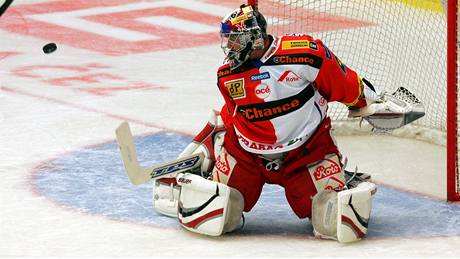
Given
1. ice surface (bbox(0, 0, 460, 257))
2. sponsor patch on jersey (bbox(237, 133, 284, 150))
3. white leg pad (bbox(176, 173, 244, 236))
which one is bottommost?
ice surface (bbox(0, 0, 460, 257))

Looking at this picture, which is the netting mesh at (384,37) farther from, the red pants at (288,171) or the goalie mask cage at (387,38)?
the red pants at (288,171)

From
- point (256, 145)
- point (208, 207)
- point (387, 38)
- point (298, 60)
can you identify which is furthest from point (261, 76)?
point (387, 38)

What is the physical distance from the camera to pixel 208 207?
5336 millimetres

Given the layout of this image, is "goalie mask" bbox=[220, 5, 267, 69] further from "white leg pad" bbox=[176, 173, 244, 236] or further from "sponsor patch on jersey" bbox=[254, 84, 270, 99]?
"white leg pad" bbox=[176, 173, 244, 236]

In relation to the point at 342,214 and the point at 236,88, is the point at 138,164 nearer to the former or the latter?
the point at 236,88

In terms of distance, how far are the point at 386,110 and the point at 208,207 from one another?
87cm

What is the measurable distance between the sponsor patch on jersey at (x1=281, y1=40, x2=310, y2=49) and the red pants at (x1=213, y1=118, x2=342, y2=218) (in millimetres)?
357

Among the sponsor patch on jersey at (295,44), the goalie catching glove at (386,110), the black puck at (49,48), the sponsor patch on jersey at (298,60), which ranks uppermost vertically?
the sponsor patch on jersey at (295,44)

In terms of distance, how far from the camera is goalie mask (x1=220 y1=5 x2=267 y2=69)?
17.3 ft

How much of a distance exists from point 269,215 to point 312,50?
2.67 ft

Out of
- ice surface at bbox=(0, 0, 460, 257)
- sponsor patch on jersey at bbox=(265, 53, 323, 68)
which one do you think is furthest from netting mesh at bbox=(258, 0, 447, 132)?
sponsor patch on jersey at bbox=(265, 53, 323, 68)

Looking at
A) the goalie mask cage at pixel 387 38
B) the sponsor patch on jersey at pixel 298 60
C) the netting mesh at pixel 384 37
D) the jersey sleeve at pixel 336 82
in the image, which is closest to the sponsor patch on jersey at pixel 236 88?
the sponsor patch on jersey at pixel 298 60

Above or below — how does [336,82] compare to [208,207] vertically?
above

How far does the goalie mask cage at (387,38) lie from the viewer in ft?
23.4
